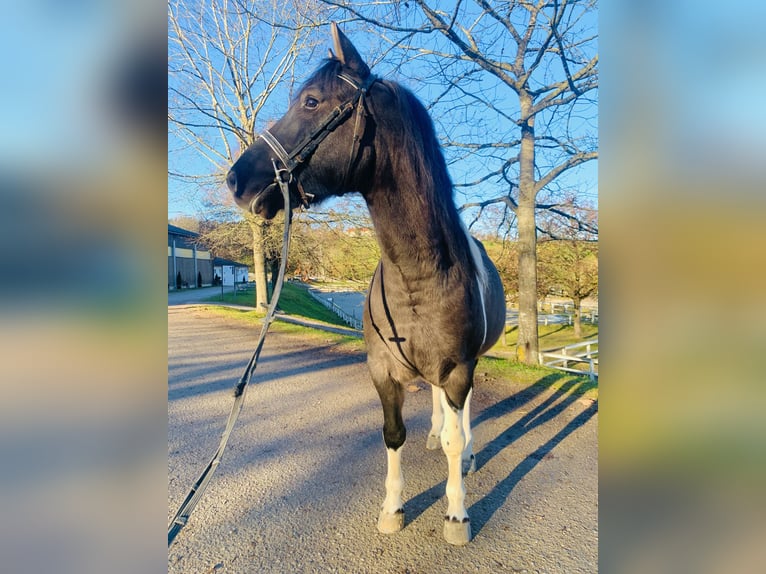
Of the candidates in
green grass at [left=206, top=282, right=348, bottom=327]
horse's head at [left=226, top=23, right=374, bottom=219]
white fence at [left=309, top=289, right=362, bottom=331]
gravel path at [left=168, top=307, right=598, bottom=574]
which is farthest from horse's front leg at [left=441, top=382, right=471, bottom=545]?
white fence at [left=309, top=289, right=362, bottom=331]

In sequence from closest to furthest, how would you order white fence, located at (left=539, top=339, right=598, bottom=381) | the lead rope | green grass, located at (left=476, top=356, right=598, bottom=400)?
the lead rope → green grass, located at (left=476, top=356, right=598, bottom=400) → white fence, located at (left=539, top=339, right=598, bottom=381)

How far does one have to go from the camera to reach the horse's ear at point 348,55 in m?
1.82

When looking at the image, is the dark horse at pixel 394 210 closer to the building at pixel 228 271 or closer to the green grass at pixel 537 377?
the green grass at pixel 537 377

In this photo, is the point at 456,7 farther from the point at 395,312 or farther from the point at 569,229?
the point at 395,312

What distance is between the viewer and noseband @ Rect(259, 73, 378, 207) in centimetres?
172

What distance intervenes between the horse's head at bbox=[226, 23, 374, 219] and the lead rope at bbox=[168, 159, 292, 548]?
2.7 inches

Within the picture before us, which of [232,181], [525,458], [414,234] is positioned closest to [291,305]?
[525,458]

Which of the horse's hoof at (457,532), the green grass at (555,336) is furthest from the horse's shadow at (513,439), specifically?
the green grass at (555,336)

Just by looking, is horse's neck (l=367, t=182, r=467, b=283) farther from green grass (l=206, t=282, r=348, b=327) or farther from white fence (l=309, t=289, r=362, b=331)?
white fence (l=309, t=289, r=362, b=331)
